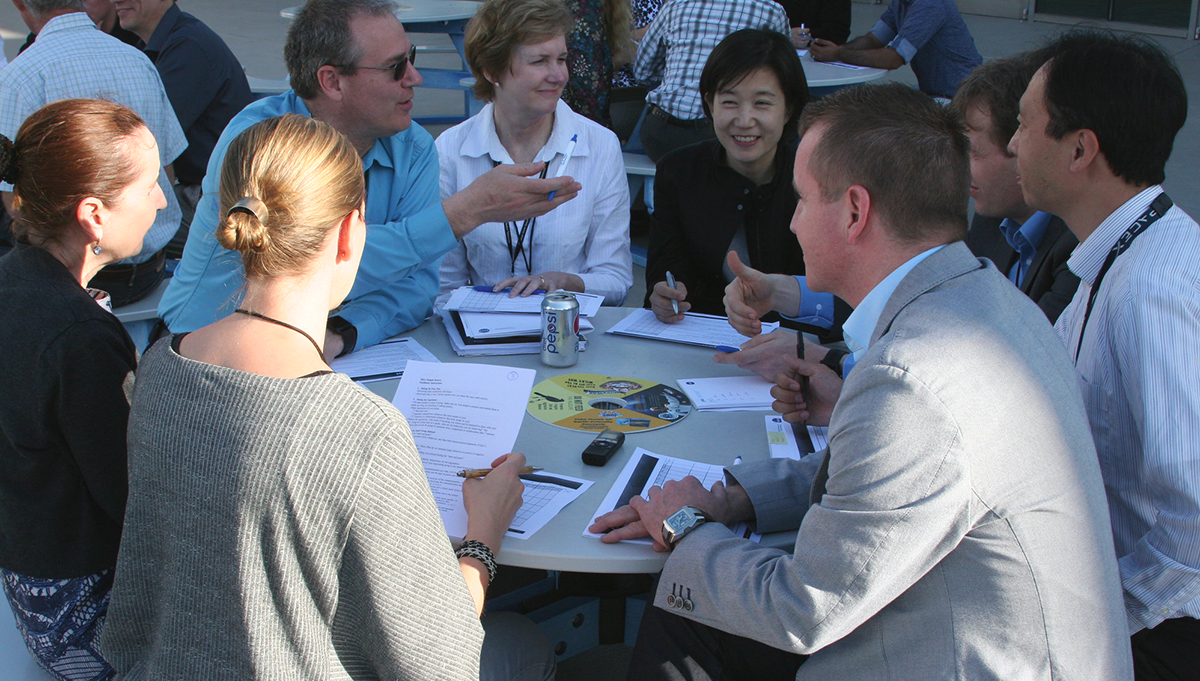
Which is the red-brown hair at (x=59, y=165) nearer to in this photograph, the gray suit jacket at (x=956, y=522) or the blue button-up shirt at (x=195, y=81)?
the gray suit jacket at (x=956, y=522)

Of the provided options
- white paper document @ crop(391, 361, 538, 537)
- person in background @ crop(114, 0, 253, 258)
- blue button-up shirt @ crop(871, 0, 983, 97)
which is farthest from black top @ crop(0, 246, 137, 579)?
blue button-up shirt @ crop(871, 0, 983, 97)

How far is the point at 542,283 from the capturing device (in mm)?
2867

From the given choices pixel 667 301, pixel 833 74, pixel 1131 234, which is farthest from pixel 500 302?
pixel 833 74

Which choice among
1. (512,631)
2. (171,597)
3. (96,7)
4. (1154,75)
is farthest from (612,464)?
(96,7)

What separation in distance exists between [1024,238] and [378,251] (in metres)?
1.93

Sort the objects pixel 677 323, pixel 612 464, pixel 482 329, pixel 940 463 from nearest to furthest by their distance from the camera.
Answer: pixel 940 463 → pixel 612 464 → pixel 482 329 → pixel 677 323

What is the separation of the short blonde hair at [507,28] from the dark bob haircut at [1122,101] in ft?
5.96

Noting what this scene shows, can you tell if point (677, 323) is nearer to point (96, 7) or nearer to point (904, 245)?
point (904, 245)

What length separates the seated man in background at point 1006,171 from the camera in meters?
2.41

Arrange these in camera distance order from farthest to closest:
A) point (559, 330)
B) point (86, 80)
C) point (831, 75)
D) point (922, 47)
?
point (922, 47), point (831, 75), point (86, 80), point (559, 330)

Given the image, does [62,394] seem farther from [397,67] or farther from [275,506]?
[397,67]

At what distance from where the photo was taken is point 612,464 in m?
1.87

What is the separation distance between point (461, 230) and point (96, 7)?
3.62 meters

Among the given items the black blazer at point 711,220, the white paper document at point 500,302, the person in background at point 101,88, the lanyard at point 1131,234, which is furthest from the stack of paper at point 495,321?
the person in background at point 101,88
